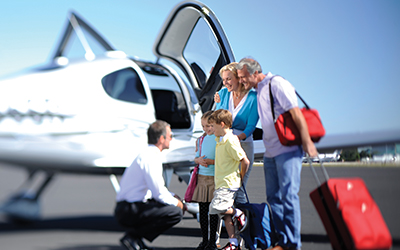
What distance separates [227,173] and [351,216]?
1084mm

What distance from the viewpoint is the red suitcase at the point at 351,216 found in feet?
7.84

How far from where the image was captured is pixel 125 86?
4180 mm

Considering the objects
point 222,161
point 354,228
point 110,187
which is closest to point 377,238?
point 354,228

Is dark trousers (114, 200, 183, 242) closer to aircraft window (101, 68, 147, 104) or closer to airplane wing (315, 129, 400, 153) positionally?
aircraft window (101, 68, 147, 104)

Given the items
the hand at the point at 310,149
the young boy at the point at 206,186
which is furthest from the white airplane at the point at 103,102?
the hand at the point at 310,149

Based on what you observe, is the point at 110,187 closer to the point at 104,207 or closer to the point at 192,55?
the point at 104,207

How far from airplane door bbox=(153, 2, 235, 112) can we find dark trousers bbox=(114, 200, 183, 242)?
7.40ft

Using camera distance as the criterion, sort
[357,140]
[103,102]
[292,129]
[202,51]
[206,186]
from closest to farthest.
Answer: [292,129] → [206,186] → [103,102] → [202,51] → [357,140]

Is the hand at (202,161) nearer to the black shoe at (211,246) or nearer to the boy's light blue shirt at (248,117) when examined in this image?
the boy's light blue shirt at (248,117)

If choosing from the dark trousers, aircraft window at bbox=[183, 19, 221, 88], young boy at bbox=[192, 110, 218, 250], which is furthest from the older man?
aircraft window at bbox=[183, 19, 221, 88]

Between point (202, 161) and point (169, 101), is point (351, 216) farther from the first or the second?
point (169, 101)

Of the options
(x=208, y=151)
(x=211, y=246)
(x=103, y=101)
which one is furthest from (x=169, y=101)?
(x=211, y=246)

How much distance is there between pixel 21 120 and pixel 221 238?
7.98ft

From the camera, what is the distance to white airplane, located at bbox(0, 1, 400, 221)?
2.94m
